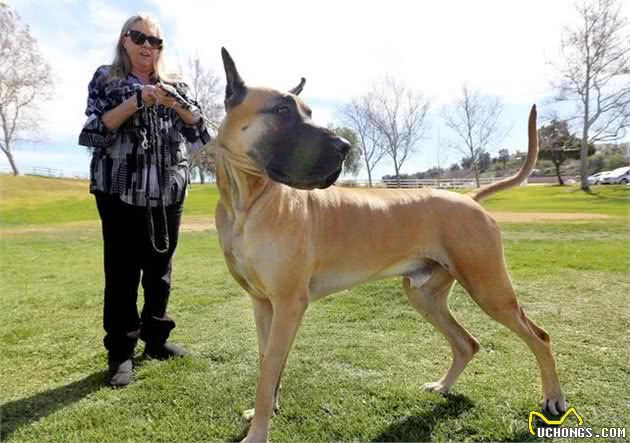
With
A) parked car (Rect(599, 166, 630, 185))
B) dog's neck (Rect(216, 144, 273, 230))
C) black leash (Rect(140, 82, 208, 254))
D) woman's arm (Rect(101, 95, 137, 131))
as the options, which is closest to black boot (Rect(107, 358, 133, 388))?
black leash (Rect(140, 82, 208, 254))

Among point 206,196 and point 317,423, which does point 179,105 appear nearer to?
point 317,423

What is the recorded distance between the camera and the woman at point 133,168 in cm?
324

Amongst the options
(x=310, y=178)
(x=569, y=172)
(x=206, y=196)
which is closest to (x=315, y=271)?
(x=310, y=178)

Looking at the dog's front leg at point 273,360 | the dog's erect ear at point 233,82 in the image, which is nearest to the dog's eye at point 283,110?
the dog's erect ear at point 233,82

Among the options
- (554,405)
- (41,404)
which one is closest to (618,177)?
(554,405)

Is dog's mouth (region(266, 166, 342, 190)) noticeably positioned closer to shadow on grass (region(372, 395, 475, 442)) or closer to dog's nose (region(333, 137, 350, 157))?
dog's nose (region(333, 137, 350, 157))

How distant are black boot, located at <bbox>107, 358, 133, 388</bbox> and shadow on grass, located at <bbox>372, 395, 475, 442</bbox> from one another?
74.7 inches

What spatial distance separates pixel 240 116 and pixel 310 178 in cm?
56

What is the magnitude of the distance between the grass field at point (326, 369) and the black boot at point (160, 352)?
0.15 meters

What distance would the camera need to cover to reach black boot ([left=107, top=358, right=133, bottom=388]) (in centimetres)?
331

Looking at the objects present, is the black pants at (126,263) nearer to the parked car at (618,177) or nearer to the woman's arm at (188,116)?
the woman's arm at (188,116)

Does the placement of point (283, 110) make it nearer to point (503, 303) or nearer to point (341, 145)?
point (341, 145)

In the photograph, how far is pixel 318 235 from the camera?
276 centimetres

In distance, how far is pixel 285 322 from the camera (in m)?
2.50
